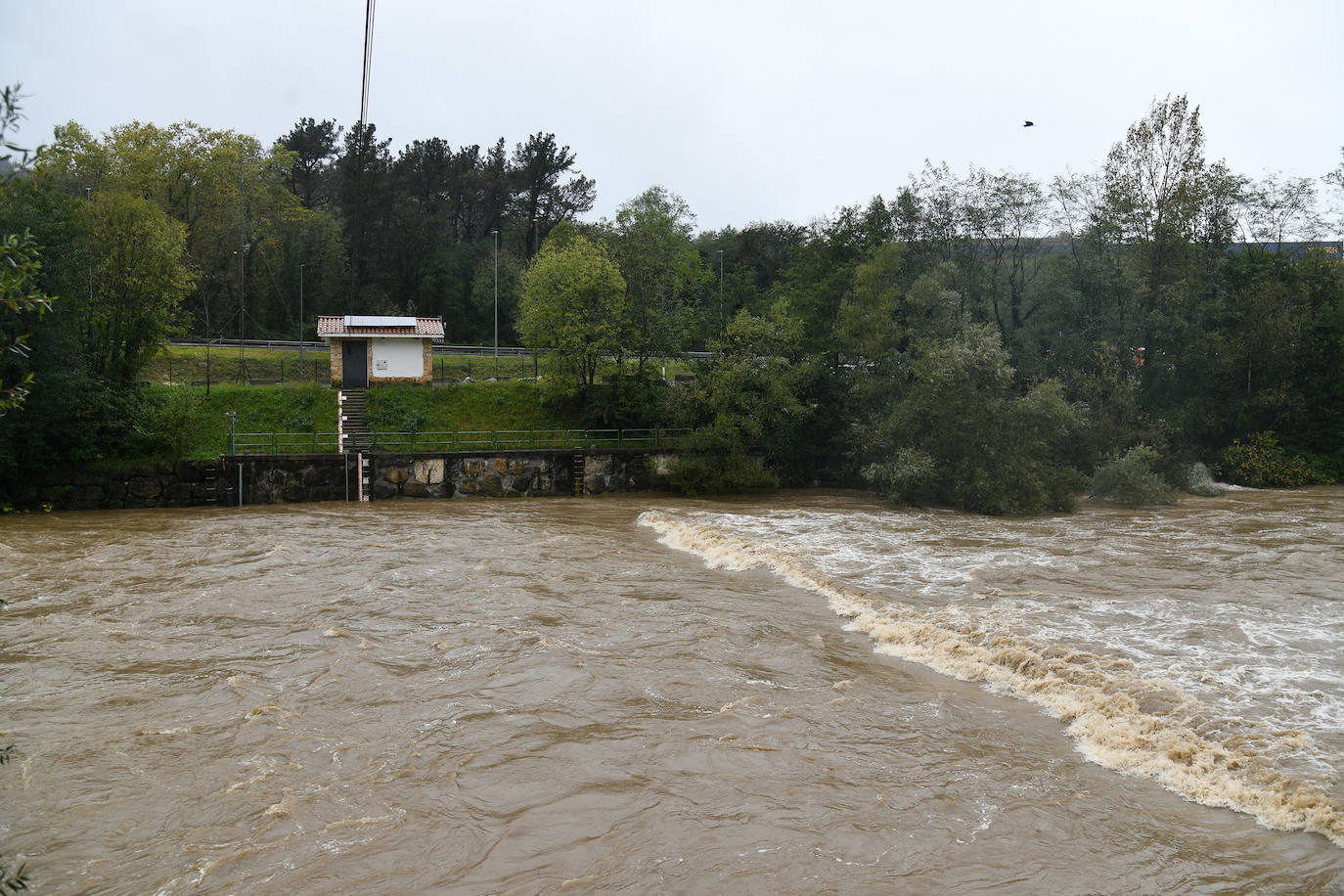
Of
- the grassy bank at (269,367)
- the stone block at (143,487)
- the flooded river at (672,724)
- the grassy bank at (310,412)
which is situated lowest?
the flooded river at (672,724)

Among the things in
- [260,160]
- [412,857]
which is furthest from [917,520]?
[260,160]

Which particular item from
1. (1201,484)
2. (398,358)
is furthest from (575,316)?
(1201,484)

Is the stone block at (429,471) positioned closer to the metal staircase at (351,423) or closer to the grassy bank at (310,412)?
the metal staircase at (351,423)

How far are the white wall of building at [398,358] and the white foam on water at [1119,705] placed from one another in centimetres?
2683

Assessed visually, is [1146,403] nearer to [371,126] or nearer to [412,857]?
[412,857]

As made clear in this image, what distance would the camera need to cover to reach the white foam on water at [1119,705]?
930 centimetres

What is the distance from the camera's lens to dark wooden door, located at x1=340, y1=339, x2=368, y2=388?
133 ft

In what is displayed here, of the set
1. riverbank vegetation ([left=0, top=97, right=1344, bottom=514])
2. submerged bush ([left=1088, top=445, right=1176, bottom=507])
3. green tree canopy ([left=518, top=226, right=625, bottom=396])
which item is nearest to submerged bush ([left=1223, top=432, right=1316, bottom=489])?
riverbank vegetation ([left=0, top=97, right=1344, bottom=514])

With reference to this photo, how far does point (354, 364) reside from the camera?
134 feet

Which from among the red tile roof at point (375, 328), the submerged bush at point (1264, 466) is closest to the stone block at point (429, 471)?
the red tile roof at point (375, 328)

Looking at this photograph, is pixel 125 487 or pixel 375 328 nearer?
pixel 125 487

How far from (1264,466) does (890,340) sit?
1832 cm

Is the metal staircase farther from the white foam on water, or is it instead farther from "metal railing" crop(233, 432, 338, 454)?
the white foam on water

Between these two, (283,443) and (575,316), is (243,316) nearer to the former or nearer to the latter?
(283,443)
